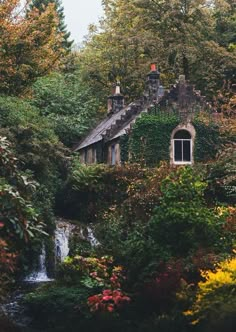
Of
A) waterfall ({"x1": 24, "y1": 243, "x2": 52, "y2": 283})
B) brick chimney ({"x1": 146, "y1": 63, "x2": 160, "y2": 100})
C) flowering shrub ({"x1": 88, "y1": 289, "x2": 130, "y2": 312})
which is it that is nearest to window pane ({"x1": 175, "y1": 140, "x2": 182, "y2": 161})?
brick chimney ({"x1": 146, "y1": 63, "x2": 160, "y2": 100})

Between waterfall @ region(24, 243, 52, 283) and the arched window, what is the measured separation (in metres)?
13.0

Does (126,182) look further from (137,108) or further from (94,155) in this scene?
(94,155)

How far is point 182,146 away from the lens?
36969 millimetres

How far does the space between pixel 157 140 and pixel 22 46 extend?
27.7ft

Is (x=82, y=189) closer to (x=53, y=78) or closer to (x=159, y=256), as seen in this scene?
(x=159, y=256)

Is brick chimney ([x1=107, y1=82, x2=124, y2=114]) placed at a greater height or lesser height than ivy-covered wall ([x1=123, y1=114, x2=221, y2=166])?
greater

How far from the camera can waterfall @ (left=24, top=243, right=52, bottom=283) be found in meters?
25.4

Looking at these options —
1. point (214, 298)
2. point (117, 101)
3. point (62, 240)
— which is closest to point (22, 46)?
point (117, 101)

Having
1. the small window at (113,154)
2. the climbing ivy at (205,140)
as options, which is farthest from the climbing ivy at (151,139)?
the small window at (113,154)

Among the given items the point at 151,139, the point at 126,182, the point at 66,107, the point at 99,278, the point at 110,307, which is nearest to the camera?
the point at 110,307

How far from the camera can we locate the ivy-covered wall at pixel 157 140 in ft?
120

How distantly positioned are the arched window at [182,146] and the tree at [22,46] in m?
7.86

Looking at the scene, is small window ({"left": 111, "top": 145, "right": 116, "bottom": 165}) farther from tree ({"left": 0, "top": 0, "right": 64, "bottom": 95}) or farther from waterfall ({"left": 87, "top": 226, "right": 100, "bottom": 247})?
waterfall ({"left": 87, "top": 226, "right": 100, "bottom": 247})

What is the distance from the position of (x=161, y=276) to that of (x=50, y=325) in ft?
11.1
